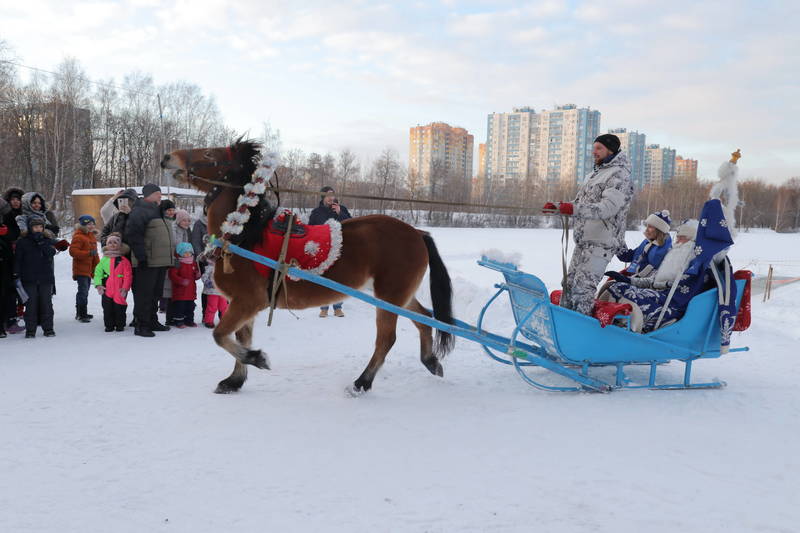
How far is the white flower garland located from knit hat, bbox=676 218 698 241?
3.65m

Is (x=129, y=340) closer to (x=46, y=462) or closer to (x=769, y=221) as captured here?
(x=46, y=462)

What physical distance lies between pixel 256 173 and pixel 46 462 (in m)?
2.23

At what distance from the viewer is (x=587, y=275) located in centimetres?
413

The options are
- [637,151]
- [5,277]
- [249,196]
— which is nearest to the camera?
[249,196]

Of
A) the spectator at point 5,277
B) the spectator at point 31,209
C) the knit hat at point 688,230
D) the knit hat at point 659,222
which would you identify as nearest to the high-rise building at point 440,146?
the spectator at point 31,209

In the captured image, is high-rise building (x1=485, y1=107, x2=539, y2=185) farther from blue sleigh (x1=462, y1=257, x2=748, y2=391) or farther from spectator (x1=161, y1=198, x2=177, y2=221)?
blue sleigh (x1=462, y1=257, x2=748, y2=391)

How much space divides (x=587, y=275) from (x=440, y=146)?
89.2 metres

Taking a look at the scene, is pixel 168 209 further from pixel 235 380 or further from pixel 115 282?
pixel 235 380

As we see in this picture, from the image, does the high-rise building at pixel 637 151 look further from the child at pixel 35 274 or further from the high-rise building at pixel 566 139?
the child at pixel 35 274

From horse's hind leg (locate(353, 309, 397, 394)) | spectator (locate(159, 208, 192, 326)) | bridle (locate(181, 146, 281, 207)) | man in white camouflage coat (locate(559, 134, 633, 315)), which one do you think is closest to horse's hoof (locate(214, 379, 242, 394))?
horse's hind leg (locate(353, 309, 397, 394))

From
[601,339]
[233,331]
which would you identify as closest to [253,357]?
[233,331]

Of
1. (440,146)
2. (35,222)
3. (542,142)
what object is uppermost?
(542,142)

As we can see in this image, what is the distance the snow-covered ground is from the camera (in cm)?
237

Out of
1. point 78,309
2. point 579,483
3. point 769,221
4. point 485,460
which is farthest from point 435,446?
point 769,221
